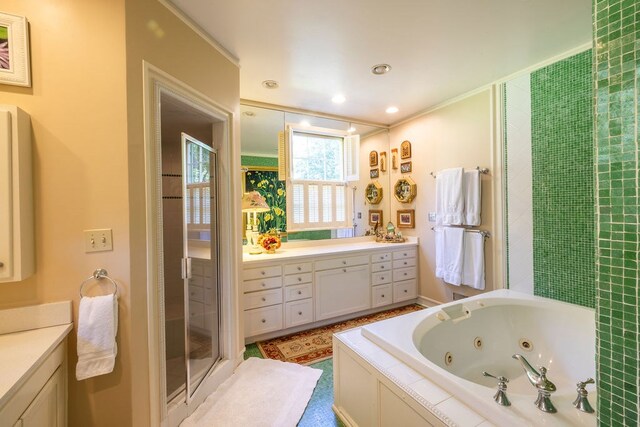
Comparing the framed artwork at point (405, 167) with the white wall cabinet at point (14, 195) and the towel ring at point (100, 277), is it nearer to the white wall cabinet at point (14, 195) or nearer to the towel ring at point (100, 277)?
the towel ring at point (100, 277)

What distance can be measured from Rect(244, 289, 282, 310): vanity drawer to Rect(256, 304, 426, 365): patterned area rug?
41 cm

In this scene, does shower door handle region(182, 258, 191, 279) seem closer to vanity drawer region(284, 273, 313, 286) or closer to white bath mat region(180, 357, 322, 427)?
white bath mat region(180, 357, 322, 427)

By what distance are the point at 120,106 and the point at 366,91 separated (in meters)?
2.25

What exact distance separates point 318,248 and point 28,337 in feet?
7.86

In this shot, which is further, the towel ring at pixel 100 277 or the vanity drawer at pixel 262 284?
the vanity drawer at pixel 262 284

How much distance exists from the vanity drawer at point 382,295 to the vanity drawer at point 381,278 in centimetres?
5

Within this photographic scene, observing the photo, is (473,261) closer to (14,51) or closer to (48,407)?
(48,407)

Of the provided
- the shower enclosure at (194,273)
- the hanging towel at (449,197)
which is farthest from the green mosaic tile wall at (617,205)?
the hanging towel at (449,197)

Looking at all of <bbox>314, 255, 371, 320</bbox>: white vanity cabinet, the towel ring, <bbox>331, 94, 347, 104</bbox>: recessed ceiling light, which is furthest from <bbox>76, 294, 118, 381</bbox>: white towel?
<bbox>331, 94, 347, 104</bbox>: recessed ceiling light

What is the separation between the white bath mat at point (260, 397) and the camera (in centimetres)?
163

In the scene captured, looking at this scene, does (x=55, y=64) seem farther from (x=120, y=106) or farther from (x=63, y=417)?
(x=63, y=417)

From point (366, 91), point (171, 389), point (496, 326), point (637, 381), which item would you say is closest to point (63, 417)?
point (171, 389)

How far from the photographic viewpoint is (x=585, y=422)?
0.98 meters

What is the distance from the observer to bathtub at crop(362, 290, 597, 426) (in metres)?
1.67
